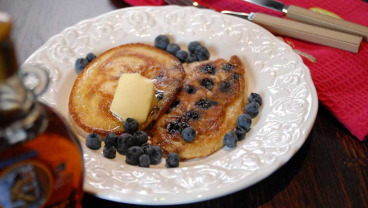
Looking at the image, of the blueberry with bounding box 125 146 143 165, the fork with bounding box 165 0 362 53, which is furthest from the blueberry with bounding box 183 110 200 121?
the fork with bounding box 165 0 362 53

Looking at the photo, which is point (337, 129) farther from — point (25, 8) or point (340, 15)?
point (25, 8)

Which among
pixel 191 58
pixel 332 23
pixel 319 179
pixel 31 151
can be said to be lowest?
pixel 319 179

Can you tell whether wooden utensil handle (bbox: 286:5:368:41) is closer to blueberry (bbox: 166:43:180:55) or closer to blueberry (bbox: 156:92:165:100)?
blueberry (bbox: 166:43:180:55)

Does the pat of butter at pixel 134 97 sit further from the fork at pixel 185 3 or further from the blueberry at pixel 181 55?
the fork at pixel 185 3

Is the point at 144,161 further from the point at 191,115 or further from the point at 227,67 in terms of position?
the point at 227,67

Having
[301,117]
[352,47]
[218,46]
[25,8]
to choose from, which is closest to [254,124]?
[301,117]

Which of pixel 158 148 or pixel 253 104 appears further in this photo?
pixel 253 104

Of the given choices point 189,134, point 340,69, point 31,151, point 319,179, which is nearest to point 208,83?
point 189,134
